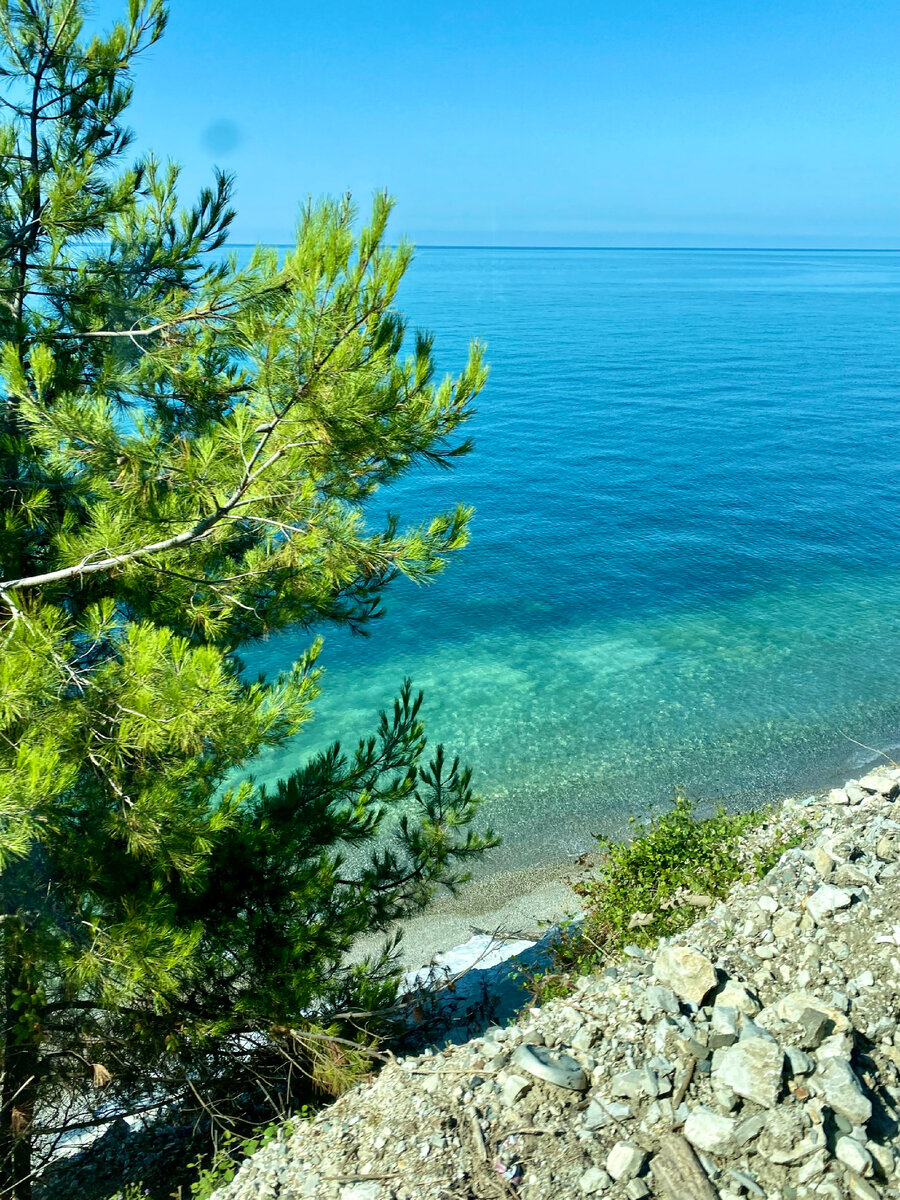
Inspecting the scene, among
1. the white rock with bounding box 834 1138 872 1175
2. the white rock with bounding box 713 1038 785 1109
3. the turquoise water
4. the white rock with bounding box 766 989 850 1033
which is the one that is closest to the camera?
the white rock with bounding box 834 1138 872 1175

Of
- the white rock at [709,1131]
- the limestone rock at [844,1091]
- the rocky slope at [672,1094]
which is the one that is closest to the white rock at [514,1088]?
the rocky slope at [672,1094]

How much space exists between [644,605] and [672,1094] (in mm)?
17243

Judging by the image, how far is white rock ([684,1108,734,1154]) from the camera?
4430 millimetres

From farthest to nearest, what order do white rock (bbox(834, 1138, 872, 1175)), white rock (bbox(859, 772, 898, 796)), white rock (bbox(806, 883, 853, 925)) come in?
white rock (bbox(859, 772, 898, 796)), white rock (bbox(806, 883, 853, 925)), white rock (bbox(834, 1138, 872, 1175))

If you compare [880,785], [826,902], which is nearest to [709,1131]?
[826,902]

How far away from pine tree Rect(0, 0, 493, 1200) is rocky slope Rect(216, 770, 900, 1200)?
57.9 inches

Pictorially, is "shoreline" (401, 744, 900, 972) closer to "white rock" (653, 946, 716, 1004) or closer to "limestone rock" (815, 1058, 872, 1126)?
"white rock" (653, 946, 716, 1004)

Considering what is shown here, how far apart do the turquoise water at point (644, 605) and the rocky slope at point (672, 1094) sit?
691 cm

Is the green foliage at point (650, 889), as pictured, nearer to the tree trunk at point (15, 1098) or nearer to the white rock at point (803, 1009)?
the white rock at point (803, 1009)

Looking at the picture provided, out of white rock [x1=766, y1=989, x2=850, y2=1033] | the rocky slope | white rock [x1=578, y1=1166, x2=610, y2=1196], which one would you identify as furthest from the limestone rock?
white rock [x1=578, y1=1166, x2=610, y2=1196]

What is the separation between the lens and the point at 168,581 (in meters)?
6.61

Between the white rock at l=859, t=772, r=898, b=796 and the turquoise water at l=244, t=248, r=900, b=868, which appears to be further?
the turquoise water at l=244, t=248, r=900, b=868

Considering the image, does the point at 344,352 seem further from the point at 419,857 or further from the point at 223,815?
the point at 419,857

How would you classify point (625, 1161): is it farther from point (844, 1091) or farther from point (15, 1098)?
point (15, 1098)
